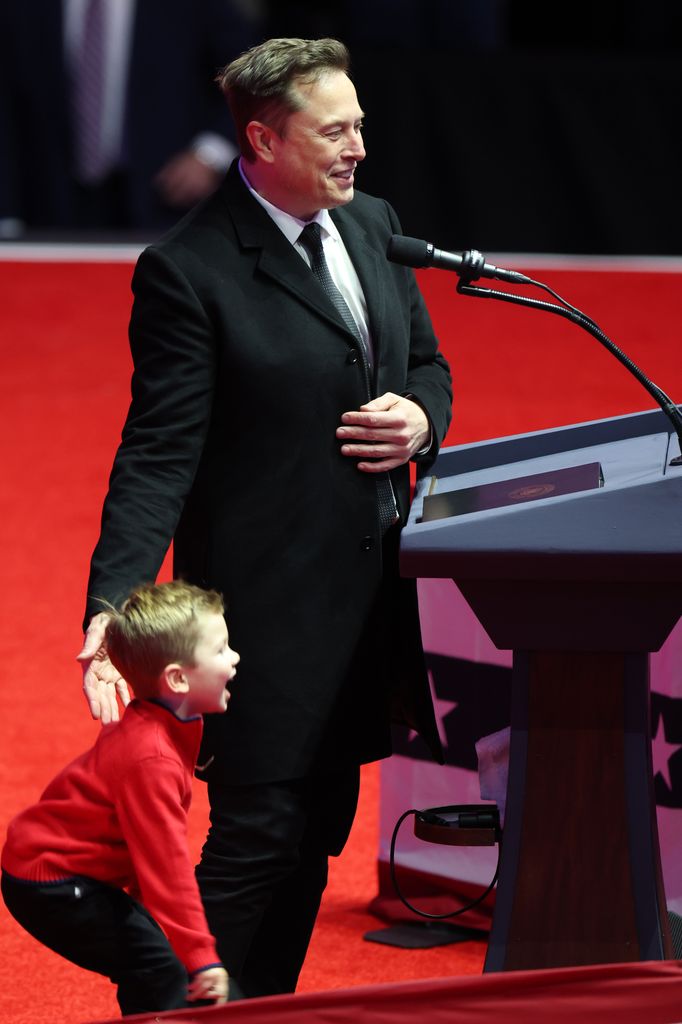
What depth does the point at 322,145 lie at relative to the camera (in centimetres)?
186

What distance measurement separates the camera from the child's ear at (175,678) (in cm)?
166

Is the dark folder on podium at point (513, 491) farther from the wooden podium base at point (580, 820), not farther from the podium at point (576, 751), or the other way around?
the wooden podium base at point (580, 820)

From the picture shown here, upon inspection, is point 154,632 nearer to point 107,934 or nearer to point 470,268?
point 107,934

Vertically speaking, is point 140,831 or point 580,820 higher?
point 140,831

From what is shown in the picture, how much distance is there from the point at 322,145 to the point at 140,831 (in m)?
0.74

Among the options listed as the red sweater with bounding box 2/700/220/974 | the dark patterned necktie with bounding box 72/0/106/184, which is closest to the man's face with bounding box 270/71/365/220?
the red sweater with bounding box 2/700/220/974

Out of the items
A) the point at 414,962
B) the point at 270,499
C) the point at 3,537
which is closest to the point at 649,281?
the point at 3,537

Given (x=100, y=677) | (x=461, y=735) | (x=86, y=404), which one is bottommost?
(x=86, y=404)

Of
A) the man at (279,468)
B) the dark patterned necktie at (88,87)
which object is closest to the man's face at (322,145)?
the man at (279,468)

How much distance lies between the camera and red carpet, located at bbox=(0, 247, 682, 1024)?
3.17 m

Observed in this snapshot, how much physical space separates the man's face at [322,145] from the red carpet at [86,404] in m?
1.17

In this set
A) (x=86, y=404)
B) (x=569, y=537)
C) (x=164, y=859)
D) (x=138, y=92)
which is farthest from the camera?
(x=138, y=92)

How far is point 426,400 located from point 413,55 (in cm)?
333

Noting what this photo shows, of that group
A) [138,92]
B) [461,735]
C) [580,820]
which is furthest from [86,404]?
[580,820]
